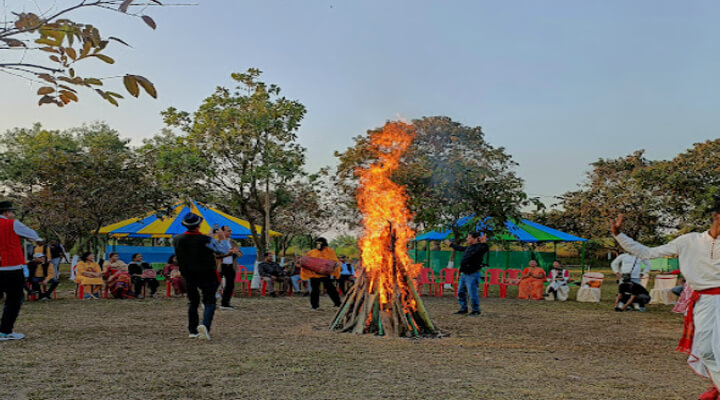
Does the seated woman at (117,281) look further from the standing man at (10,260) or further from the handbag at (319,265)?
the standing man at (10,260)

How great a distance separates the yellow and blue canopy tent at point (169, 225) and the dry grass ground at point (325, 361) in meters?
10.8

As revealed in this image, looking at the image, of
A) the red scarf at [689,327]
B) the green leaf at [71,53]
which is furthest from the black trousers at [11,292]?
the red scarf at [689,327]

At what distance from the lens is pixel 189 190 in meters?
21.4

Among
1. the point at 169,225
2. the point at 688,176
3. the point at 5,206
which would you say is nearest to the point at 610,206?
the point at 688,176

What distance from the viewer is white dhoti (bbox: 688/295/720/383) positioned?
470cm

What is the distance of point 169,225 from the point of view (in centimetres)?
2288

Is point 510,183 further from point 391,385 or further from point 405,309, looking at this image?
point 391,385

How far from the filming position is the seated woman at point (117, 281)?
1505 centimetres

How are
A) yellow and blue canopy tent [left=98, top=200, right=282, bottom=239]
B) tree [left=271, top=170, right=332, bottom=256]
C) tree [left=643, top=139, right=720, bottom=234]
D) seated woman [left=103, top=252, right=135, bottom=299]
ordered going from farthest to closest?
tree [left=271, top=170, right=332, bottom=256]
yellow and blue canopy tent [left=98, top=200, right=282, bottom=239]
tree [left=643, top=139, right=720, bottom=234]
seated woman [left=103, top=252, right=135, bottom=299]

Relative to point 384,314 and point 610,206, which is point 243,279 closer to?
point 384,314

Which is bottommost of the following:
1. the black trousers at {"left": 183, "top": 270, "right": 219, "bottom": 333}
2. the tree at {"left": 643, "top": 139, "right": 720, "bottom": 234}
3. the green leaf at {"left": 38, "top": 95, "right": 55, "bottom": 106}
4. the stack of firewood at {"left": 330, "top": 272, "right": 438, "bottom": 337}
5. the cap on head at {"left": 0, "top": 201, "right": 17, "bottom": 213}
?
the stack of firewood at {"left": 330, "top": 272, "right": 438, "bottom": 337}

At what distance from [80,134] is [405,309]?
44.7 metres

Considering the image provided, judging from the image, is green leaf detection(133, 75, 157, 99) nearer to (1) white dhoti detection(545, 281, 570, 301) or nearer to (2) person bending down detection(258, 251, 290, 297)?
(2) person bending down detection(258, 251, 290, 297)

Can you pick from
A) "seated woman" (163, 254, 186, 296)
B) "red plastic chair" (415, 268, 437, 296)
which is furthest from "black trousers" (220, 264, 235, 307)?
"red plastic chair" (415, 268, 437, 296)
